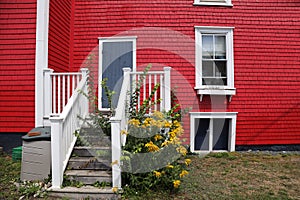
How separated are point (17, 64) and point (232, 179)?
15.7 feet

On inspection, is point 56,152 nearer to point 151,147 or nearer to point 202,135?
point 151,147

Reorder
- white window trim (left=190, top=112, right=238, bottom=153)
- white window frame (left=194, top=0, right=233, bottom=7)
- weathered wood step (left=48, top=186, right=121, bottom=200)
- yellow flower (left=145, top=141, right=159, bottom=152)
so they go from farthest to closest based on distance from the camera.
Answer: white window frame (left=194, top=0, right=233, bottom=7), white window trim (left=190, top=112, right=238, bottom=153), yellow flower (left=145, top=141, right=159, bottom=152), weathered wood step (left=48, top=186, right=121, bottom=200)

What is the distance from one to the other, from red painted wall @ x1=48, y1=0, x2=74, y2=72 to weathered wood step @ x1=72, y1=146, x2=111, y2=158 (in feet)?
6.99

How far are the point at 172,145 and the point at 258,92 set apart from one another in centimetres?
357

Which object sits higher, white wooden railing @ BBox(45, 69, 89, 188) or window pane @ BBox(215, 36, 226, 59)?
window pane @ BBox(215, 36, 226, 59)

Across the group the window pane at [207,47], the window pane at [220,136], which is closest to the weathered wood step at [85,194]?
the window pane at [220,136]

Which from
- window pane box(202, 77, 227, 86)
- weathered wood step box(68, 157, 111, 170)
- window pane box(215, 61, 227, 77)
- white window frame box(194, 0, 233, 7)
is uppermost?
white window frame box(194, 0, 233, 7)

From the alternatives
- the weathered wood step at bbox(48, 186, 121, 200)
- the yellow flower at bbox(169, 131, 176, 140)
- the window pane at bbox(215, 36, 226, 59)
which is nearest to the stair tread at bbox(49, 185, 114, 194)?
the weathered wood step at bbox(48, 186, 121, 200)

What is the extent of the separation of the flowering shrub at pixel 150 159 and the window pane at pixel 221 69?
2.88 metres

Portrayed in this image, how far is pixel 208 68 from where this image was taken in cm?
614

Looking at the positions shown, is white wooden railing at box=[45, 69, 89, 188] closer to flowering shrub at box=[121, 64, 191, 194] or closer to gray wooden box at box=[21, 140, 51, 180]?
gray wooden box at box=[21, 140, 51, 180]

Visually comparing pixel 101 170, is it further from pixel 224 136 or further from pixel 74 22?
pixel 74 22

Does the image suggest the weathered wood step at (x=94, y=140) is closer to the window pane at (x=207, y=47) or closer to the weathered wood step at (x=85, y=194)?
the weathered wood step at (x=85, y=194)

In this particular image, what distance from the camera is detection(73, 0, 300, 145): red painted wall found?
19.7 ft
